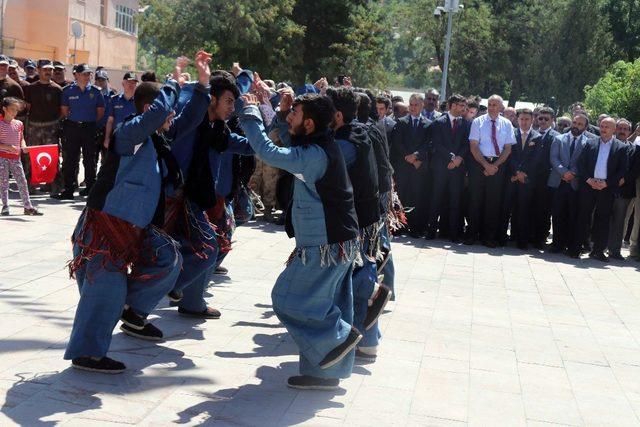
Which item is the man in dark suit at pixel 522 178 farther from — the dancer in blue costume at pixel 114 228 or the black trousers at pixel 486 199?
the dancer in blue costume at pixel 114 228

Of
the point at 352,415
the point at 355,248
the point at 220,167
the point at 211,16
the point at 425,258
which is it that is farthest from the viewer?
the point at 211,16

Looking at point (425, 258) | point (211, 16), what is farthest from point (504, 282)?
point (211, 16)

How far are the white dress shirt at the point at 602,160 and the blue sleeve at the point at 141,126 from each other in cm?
814

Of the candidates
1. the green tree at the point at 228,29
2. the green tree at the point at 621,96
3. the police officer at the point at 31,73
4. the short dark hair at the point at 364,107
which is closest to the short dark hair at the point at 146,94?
the short dark hair at the point at 364,107

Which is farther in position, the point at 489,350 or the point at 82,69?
the point at 82,69

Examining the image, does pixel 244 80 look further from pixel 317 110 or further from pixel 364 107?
pixel 317 110

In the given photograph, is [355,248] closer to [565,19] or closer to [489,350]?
[489,350]

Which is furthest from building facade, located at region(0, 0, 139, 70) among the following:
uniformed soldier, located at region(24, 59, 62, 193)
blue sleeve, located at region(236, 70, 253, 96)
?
blue sleeve, located at region(236, 70, 253, 96)

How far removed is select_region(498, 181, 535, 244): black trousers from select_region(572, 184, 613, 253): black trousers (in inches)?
28.1

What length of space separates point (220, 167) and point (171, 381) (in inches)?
87.4

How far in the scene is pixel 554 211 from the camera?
1252 cm

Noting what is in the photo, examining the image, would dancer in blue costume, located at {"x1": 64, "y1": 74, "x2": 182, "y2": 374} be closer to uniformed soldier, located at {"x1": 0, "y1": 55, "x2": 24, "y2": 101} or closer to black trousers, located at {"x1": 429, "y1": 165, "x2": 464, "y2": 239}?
black trousers, located at {"x1": 429, "y1": 165, "x2": 464, "y2": 239}

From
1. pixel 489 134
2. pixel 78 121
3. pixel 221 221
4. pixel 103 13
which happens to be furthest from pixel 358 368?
pixel 103 13

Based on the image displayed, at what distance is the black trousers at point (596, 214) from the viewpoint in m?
12.2
